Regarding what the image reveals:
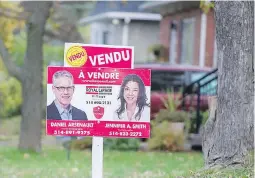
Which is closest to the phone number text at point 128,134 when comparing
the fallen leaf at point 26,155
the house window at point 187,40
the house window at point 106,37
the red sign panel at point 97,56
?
the red sign panel at point 97,56

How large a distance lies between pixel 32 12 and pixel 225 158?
7.14 m

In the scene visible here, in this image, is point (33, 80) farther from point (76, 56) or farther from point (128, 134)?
point (128, 134)

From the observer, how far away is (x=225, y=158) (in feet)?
24.1

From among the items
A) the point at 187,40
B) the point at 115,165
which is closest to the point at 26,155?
the point at 115,165

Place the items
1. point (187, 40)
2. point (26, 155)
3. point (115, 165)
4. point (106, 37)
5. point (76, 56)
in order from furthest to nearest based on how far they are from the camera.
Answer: point (106, 37) < point (187, 40) < point (26, 155) < point (115, 165) < point (76, 56)

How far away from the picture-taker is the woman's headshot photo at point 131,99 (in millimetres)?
6234

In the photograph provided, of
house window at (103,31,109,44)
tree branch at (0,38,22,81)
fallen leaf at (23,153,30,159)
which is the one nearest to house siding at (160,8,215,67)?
house window at (103,31,109,44)

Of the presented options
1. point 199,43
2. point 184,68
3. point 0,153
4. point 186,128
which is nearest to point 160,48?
point 199,43

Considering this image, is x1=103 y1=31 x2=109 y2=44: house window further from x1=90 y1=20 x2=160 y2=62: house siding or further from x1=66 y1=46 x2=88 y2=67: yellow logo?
x1=66 y1=46 x2=88 y2=67: yellow logo

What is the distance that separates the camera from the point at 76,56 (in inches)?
251

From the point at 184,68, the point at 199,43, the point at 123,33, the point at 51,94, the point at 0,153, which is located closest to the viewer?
the point at 51,94

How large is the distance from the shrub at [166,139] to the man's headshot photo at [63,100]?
797 cm

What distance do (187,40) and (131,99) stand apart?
17325 mm

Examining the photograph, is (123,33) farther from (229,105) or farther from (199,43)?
(229,105)
